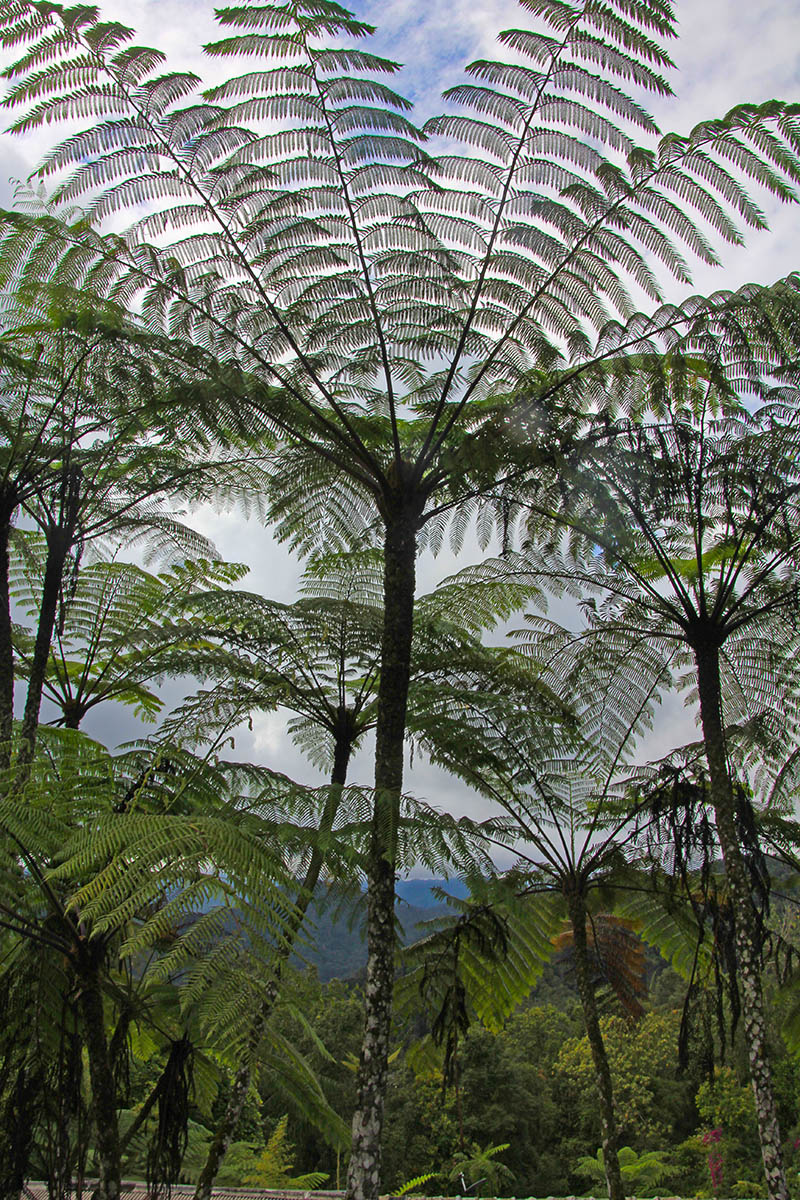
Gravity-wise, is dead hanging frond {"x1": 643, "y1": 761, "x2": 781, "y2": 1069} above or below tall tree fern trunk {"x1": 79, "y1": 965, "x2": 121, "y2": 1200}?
above

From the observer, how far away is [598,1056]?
5.39 m

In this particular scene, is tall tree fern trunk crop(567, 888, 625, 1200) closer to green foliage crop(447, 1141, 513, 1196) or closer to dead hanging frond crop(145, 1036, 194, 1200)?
dead hanging frond crop(145, 1036, 194, 1200)

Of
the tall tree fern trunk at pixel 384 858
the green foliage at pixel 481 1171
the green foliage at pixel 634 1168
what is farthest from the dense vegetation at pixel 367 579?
the green foliage at pixel 481 1171

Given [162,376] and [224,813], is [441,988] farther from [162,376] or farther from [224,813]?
[162,376]

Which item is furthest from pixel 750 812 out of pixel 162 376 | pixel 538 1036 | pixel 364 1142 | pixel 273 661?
pixel 538 1036

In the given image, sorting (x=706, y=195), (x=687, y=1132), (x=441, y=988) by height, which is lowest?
(x=687, y=1132)

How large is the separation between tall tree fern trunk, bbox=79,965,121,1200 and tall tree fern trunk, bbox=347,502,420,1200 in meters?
0.93

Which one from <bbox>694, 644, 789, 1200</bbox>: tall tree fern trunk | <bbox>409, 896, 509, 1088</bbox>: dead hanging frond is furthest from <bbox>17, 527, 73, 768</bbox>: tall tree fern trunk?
<bbox>694, 644, 789, 1200</bbox>: tall tree fern trunk

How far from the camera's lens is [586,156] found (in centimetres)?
441

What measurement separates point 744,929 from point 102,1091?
10.9 ft

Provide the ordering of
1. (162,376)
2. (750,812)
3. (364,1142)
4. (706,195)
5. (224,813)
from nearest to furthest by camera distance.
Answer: (364,1142) < (224,813) < (706,195) < (750,812) < (162,376)

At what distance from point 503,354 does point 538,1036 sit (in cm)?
2246

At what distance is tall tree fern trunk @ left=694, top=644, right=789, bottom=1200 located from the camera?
418 cm

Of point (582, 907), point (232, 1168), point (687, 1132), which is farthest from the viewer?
point (687, 1132)
